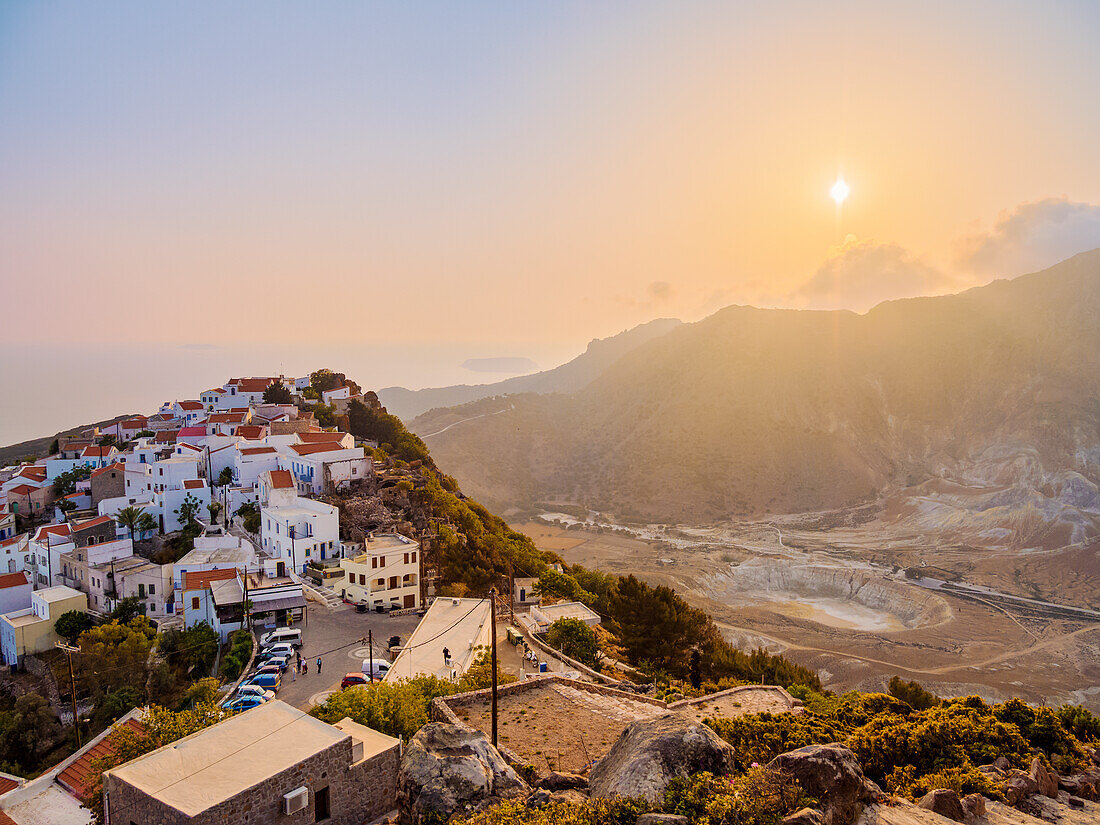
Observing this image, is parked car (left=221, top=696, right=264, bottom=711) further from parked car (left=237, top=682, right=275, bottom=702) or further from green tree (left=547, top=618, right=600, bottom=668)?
green tree (left=547, top=618, right=600, bottom=668)

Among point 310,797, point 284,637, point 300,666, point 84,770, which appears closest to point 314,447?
point 284,637

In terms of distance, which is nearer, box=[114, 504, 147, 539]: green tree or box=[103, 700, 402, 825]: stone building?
box=[103, 700, 402, 825]: stone building

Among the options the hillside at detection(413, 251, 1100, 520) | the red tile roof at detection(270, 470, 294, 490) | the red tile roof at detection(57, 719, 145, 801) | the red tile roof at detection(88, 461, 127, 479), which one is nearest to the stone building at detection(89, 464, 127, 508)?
the red tile roof at detection(88, 461, 127, 479)

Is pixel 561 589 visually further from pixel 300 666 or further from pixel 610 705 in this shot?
pixel 610 705

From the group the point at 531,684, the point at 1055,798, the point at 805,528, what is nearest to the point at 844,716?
the point at 1055,798

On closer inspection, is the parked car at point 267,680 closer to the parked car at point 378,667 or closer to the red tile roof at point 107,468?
the parked car at point 378,667
